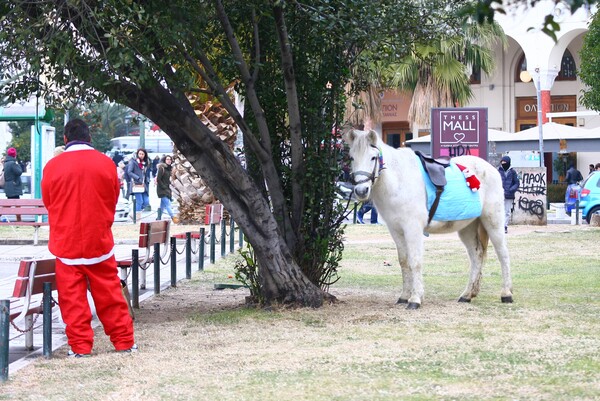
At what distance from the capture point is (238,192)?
10.8 meters

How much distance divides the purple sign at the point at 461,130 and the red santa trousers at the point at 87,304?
1328cm

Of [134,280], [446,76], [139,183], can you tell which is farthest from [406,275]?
[446,76]

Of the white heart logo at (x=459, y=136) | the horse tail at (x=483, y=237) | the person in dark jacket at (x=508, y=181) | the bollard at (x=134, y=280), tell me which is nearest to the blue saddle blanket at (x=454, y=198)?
the horse tail at (x=483, y=237)

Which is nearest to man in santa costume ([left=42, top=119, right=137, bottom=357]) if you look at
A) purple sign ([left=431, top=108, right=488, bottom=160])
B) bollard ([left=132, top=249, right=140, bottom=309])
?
bollard ([left=132, top=249, right=140, bottom=309])

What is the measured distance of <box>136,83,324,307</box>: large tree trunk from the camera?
34.2ft

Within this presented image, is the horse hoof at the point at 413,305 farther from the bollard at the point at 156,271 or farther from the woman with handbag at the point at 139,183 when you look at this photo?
the woman with handbag at the point at 139,183

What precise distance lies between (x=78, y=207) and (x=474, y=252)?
5.33m

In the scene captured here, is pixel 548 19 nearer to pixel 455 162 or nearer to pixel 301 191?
pixel 301 191

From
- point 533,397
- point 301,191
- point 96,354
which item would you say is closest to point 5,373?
point 96,354

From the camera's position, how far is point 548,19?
A: 142 inches

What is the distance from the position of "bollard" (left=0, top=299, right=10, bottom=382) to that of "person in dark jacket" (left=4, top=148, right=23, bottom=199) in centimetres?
2065

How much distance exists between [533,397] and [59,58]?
15.8 feet

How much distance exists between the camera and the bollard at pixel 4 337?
7.44 metres

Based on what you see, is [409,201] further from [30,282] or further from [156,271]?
[30,282]
